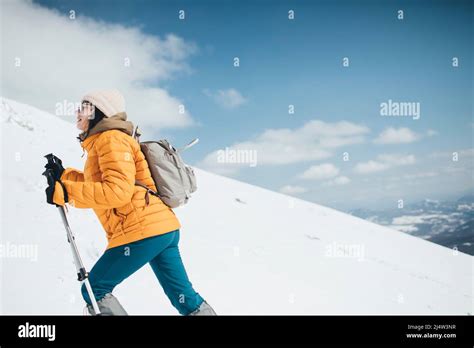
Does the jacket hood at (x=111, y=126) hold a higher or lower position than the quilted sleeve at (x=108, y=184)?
higher

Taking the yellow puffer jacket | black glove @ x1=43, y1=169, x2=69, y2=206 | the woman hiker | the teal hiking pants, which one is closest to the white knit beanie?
the woman hiker

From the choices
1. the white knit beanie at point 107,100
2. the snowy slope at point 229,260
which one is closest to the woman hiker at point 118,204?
the white knit beanie at point 107,100

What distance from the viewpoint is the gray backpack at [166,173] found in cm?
308

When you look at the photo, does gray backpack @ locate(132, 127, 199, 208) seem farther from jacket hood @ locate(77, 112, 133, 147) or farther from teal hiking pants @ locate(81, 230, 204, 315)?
teal hiking pants @ locate(81, 230, 204, 315)

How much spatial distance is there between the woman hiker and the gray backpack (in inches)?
1.9

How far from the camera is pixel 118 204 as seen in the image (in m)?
2.86

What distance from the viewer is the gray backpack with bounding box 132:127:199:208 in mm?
3080

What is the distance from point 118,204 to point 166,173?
1.43 ft

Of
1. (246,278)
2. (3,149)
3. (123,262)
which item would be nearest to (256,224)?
(246,278)

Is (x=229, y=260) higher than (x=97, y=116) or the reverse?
the reverse

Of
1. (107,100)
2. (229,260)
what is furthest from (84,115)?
(229,260)

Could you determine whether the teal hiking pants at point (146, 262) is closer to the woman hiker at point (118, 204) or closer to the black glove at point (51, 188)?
the woman hiker at point (118, 204)

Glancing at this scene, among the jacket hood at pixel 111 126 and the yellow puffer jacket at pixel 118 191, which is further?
the jacket hood at pixel 111 126

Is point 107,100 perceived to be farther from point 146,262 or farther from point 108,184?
point 146,262
